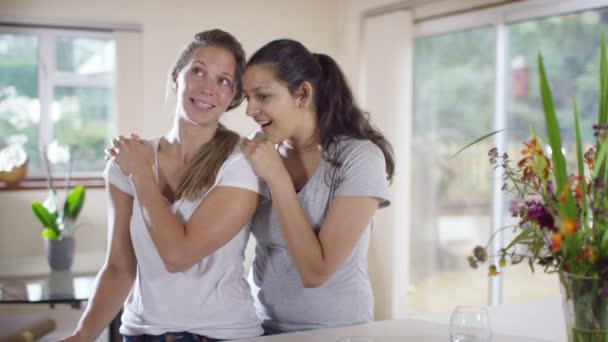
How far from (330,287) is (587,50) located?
2573mm

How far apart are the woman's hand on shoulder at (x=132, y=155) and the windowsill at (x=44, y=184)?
307 centimetres

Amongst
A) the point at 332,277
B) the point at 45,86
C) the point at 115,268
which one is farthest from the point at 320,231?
the point at 45,86

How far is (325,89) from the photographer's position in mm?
1886

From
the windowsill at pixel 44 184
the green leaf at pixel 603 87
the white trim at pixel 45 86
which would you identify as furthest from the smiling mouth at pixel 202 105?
the white trim at pixel 45 86

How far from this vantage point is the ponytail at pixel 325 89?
1798 mm

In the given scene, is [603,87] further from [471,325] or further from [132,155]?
[132,155]

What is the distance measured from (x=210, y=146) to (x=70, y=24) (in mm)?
3335

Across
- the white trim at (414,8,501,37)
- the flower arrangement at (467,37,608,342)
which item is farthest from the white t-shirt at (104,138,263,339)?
the white trim at (414,8,501,37)

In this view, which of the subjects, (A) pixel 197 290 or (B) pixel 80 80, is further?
(B) pixel 80 80

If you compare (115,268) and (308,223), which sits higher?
(308,223)

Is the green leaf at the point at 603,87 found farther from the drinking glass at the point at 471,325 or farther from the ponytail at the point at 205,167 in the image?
the ponytail at the point at 205,167

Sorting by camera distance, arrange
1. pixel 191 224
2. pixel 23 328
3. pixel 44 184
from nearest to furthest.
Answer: pixel 191 224, pixel 23 328, pixel 44 184

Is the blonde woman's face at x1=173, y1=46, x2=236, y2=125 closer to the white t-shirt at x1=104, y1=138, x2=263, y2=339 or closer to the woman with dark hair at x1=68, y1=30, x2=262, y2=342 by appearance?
the woman with dark hair at x1=68, y1=30, x2=262, y2=342

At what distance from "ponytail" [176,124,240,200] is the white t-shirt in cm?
2
